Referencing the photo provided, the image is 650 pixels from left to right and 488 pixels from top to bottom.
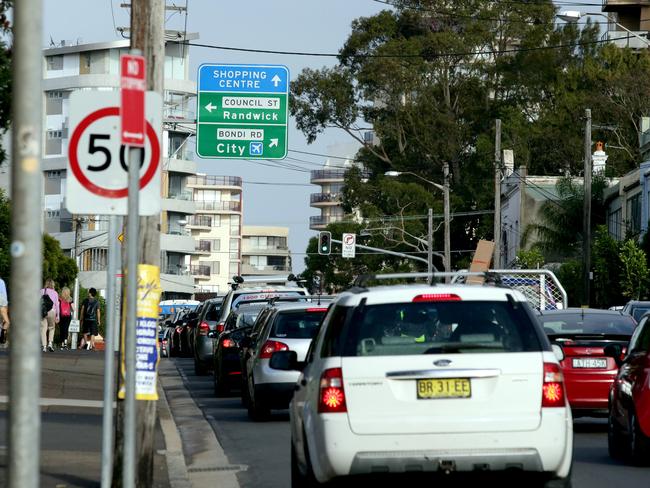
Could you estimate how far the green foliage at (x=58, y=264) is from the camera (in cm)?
7125

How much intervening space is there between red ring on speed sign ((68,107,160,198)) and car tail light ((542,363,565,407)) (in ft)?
9.54

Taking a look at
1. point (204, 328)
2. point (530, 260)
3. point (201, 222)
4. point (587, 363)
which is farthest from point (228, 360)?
point (201, 222)

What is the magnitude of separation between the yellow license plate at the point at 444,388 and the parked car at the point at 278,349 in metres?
9.82

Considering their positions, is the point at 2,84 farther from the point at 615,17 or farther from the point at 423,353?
the point at 615,17

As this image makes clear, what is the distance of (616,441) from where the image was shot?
15.5 metres

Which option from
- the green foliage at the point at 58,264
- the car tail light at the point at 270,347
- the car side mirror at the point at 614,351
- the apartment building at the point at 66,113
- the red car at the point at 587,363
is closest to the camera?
the car side mirror at the point at 614,351

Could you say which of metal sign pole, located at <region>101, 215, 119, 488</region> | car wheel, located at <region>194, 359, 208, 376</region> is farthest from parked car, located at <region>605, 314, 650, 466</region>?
car wheel, located at <region>194, 359, 208, 376</region>

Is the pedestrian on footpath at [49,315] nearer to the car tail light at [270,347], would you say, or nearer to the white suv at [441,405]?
the car tail light at [270,347]

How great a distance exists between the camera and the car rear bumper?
992 cm

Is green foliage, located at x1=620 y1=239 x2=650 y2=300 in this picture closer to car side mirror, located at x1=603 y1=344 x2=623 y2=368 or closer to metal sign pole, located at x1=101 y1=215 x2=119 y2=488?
car side mirror, located at x1=603 y1=344 x2=623 y2=368

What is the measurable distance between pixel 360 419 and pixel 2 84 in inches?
512

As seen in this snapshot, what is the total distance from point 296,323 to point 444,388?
35.1 ft

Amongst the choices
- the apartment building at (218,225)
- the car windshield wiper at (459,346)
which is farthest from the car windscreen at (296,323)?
the apartment building at (218,225)

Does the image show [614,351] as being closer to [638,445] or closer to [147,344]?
[638,445]
